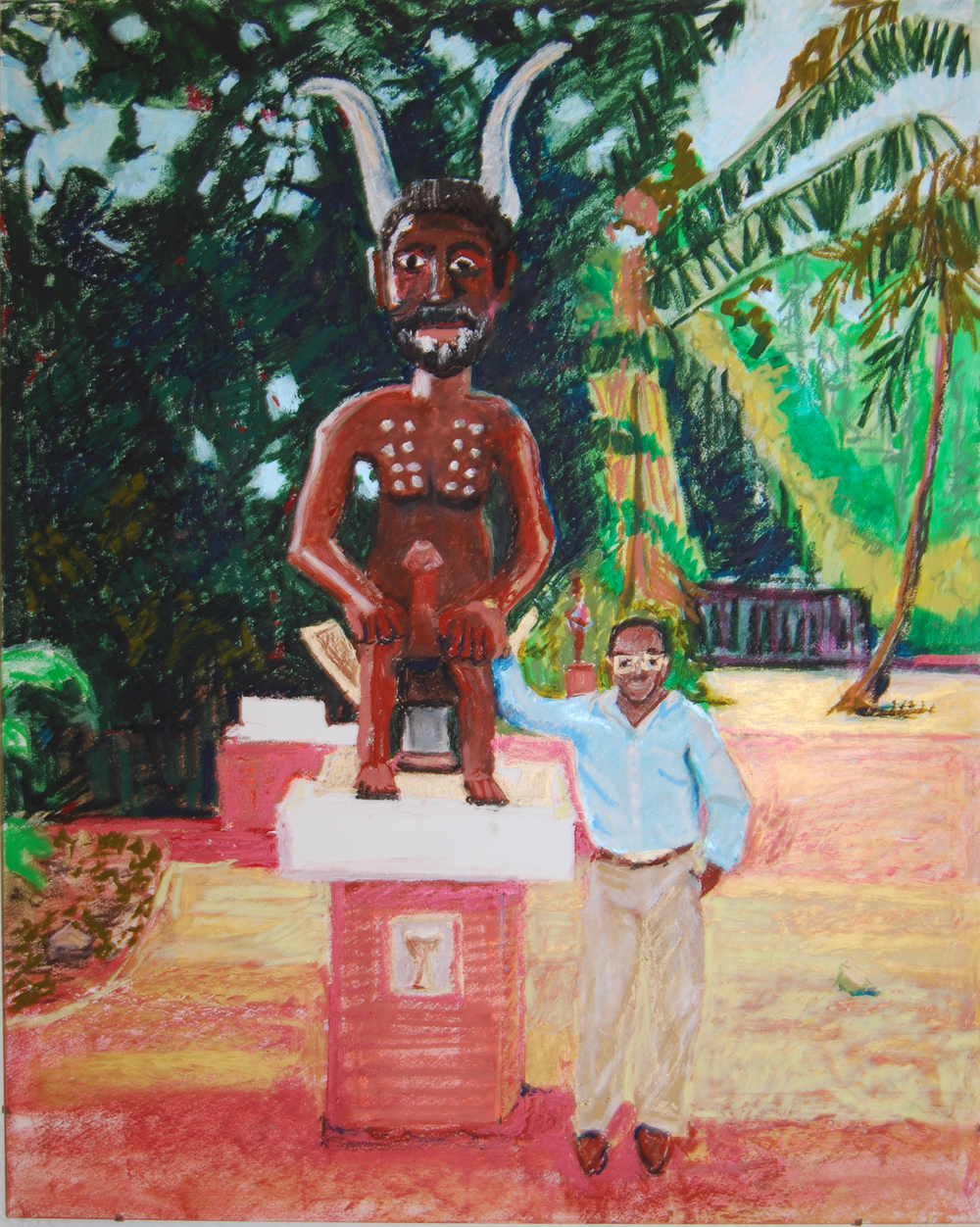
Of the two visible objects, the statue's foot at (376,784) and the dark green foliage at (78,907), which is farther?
the dark green foliage at (78,907)

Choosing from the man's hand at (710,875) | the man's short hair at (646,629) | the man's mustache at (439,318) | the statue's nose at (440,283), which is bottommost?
the man's hand at (710,875)

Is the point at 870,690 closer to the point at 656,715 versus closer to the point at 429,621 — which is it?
the point at 656,715

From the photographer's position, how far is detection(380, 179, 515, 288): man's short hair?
1591 mm

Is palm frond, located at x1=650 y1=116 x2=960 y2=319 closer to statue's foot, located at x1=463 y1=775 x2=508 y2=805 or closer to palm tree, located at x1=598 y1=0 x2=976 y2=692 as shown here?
palm tree, located at x1=598 y1=0 x2=976 y2=692

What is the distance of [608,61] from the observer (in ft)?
5.41

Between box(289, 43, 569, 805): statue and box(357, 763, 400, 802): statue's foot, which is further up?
box(289, 43, 569, 805): statue

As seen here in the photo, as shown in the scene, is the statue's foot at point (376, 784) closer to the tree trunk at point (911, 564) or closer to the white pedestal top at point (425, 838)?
the white pedestal top at point (425, 838)

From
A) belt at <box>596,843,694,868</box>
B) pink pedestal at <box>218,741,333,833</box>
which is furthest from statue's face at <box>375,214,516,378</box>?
belt at <box>596,843,694,868</box>

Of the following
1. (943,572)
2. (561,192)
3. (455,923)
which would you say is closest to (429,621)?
(455,923)

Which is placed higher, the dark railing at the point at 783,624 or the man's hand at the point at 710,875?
the dark railing at the point at 783,624

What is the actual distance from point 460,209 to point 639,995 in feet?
4.59

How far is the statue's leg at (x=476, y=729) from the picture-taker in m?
1.58

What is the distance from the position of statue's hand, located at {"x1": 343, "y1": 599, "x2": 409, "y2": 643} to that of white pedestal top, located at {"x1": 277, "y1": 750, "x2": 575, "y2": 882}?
0.87ft

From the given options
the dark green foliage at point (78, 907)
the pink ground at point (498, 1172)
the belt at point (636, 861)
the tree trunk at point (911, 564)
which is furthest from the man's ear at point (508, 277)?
the pink ground at point (498, 1172)
